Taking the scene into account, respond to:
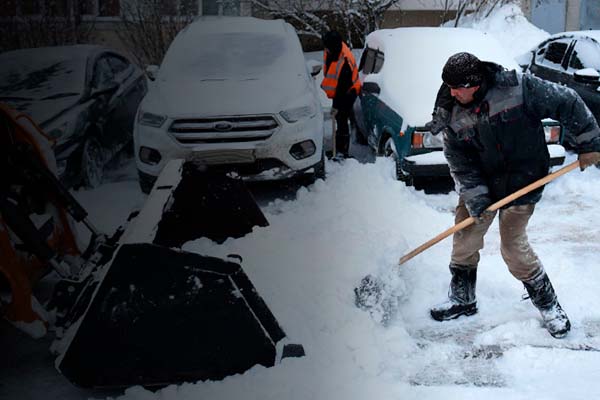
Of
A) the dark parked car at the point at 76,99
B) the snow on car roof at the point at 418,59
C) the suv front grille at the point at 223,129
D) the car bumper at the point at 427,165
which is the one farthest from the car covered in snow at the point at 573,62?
the dark parked car at the point at 76,99

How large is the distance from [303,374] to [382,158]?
157 inches

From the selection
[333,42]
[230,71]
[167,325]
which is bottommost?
[167,325]

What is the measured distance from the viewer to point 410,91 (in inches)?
272

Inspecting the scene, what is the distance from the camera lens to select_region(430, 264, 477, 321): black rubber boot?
415 centimetres

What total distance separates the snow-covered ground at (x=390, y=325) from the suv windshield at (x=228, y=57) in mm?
2348

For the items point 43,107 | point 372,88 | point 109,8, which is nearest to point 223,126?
point 43,107

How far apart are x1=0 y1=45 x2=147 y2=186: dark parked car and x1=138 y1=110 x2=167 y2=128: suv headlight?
67 cm

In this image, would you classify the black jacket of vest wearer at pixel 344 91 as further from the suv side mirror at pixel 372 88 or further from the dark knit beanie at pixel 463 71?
the dark knit beanie at pixel 463 71

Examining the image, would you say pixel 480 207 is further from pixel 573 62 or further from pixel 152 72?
pixel 573 62

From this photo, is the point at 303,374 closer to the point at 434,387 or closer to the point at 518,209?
the point at 434,387

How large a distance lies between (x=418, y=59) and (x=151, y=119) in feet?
9.96

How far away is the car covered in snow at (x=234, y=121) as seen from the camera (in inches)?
247

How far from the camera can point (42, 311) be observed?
135 inches

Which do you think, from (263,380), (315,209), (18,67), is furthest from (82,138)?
(263,380)
